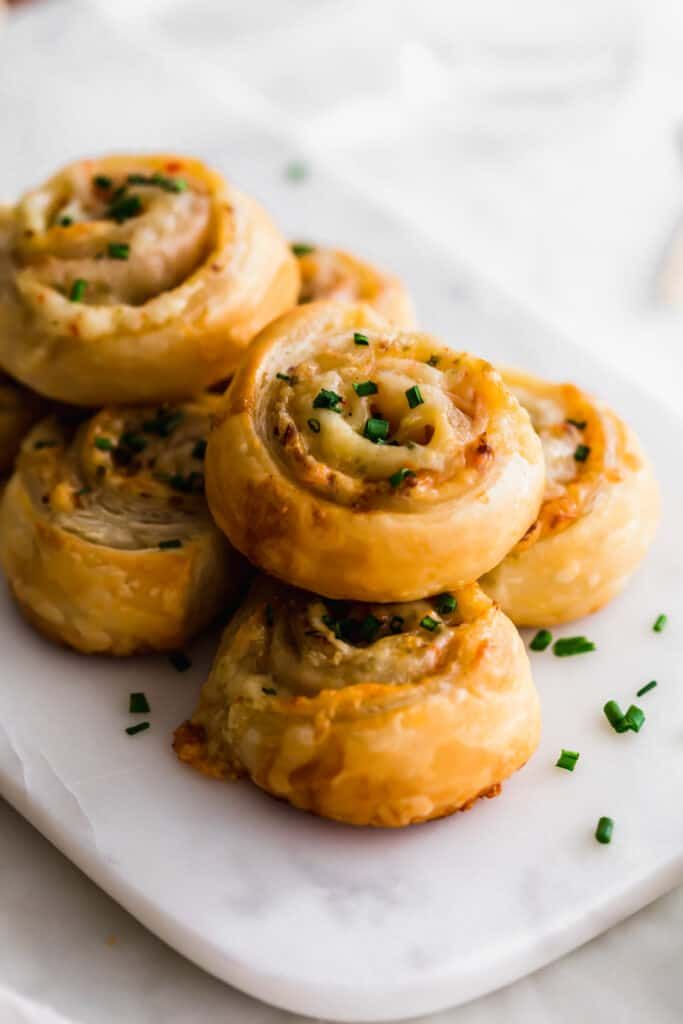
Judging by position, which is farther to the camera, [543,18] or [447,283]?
[543,18]

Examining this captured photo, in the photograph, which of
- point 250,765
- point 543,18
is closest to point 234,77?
point 543,18

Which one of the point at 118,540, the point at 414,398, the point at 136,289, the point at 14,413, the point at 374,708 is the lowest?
the point at 14,413

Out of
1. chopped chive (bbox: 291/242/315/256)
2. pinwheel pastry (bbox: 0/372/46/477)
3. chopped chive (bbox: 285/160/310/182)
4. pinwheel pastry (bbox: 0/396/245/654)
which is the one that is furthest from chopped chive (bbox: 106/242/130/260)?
chopped chive (bbox: 285/160/310/182)

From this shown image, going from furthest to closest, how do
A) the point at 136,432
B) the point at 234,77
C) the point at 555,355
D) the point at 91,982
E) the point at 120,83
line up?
the point at 234,77, the point at 120,83, the point at 555,355, the point at 136,432, the point at 91,982

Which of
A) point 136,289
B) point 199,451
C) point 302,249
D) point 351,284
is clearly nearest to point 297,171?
point 302,249

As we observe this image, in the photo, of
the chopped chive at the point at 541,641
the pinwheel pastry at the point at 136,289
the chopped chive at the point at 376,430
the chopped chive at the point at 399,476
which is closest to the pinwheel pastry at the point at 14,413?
the pinwheel pastry at the point at 136,289

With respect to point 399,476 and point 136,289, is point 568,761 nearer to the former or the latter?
point 399,476

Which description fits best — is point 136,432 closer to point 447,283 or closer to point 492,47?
point 447,283
